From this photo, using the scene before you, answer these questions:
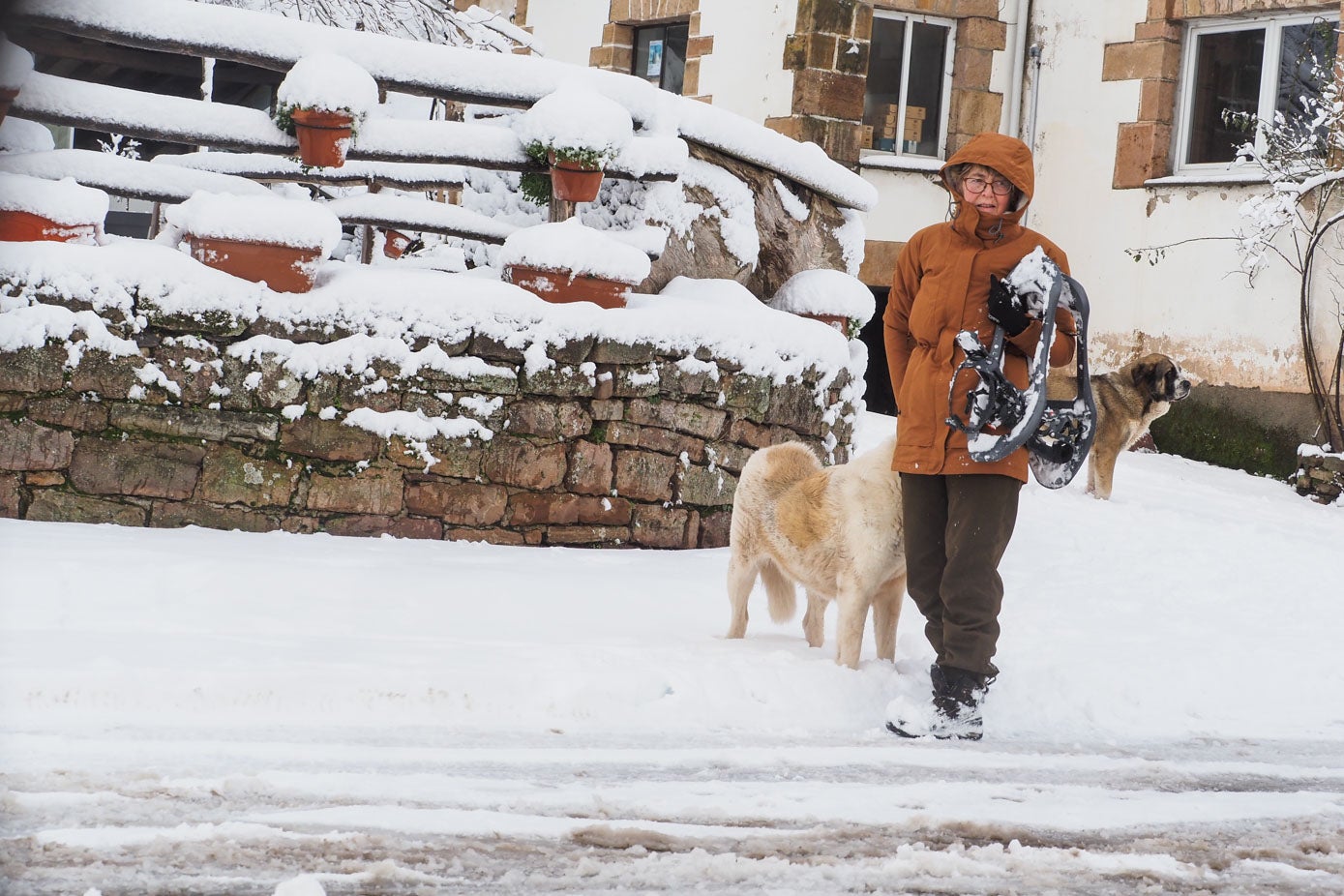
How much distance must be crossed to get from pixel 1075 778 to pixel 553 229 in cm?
372

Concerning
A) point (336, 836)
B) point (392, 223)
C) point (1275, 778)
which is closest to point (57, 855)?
point (336, 836)

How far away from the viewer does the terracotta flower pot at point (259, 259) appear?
19.4ft

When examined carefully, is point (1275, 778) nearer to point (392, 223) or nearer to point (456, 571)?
point (456, 571)

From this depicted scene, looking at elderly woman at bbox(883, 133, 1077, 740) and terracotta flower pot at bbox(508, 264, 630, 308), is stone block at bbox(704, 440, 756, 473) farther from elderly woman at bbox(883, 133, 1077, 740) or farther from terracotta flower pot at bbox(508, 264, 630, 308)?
elderly woman at bbox(883, 133, 1077, 740)

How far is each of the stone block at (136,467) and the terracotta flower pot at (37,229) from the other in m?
0.87

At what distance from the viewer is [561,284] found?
6.43 metres

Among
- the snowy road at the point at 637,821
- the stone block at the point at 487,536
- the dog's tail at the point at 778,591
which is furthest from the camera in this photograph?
the stone block at the point at 487,536

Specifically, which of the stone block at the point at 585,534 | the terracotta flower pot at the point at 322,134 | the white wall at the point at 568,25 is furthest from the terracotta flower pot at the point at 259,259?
the white wall at the point at 568,25

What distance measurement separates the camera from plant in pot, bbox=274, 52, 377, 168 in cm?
607

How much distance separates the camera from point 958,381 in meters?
4.11

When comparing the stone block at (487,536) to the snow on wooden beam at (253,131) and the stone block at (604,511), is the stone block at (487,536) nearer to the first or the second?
the stone block at (604,511)

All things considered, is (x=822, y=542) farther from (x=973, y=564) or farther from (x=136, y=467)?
(x=136, y=467)

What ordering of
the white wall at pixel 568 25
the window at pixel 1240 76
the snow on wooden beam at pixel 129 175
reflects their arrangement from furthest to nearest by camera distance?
the white wall at pixel 568 25, the window at pixel 1240 76, the snow on wooden beam at pixel 129 175

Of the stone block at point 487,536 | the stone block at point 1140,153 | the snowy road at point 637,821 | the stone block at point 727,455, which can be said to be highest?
the stone block at point 1140,153
